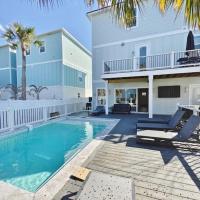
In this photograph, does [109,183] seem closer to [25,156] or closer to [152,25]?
[25,156]

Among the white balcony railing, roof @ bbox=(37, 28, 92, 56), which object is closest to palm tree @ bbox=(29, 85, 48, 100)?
roof @ bbox=(37, 28, 92, 56)

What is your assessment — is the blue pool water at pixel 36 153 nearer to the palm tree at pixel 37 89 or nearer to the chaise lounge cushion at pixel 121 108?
the chaise lounge cushion at pixel 121 108

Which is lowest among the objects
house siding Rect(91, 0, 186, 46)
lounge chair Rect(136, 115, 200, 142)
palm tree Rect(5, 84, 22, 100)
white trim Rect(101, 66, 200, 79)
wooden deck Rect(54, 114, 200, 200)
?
wooden deck Rect(54, 114, 200, 200)

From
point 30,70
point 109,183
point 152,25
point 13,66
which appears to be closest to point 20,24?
point 30,70

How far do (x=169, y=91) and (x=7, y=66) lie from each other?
18.6 m

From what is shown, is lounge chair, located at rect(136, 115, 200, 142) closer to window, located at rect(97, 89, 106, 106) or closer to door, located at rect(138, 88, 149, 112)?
door, located at rect(138, 88, 149, 112)

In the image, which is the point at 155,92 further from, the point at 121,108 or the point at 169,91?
the point at 121,108

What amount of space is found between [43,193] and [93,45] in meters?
14.8

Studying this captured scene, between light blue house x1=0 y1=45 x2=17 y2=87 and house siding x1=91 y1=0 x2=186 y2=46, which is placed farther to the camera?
light blue house x1=0 y1=45 x2=17 y2=87

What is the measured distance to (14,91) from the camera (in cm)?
1742

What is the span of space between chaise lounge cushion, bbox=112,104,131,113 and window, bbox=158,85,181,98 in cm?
275

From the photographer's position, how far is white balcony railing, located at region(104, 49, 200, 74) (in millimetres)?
10383

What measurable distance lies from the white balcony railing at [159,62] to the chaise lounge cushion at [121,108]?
300cm

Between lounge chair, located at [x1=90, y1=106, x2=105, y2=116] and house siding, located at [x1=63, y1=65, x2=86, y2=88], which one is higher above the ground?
house siding, located at [x1=63, y1=65, x2=86, y2=88]
